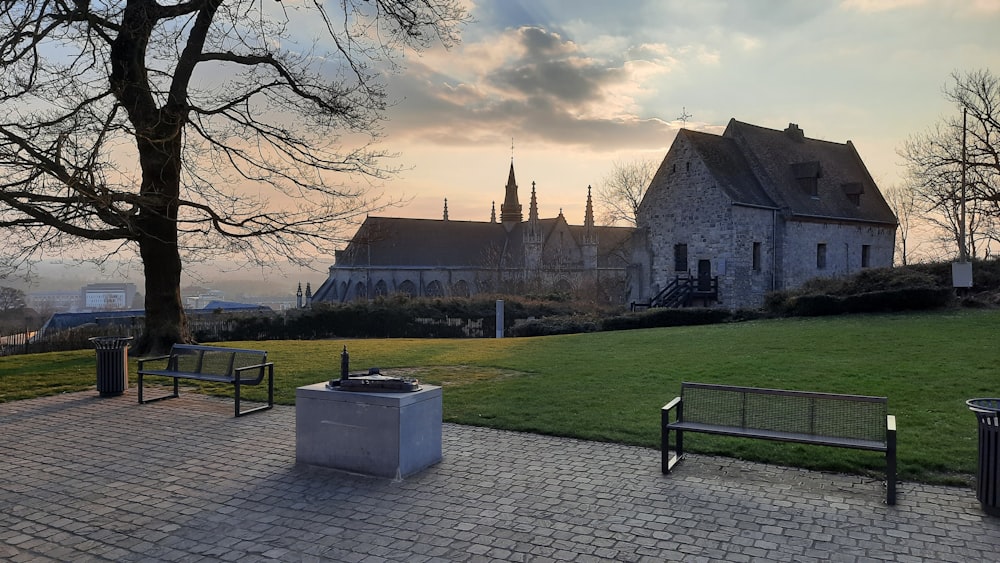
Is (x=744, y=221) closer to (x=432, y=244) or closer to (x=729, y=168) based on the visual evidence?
(x=729, y=168)

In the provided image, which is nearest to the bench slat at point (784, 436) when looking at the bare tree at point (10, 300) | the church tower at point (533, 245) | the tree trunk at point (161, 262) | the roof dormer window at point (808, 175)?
the tree trunk at point (161, 262)

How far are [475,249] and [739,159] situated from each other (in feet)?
101

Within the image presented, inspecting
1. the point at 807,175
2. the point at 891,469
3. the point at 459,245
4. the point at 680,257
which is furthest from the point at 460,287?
the point at 891,469

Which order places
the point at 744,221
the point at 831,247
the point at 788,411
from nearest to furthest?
the point at 788,411 → the point at 744,221 → the point at 831,247

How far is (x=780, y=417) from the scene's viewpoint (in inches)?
265

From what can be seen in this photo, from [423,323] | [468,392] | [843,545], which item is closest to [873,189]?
[423,323]

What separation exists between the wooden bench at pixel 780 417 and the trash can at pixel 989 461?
653mm

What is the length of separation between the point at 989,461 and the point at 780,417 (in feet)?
5.67

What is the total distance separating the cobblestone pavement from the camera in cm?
484

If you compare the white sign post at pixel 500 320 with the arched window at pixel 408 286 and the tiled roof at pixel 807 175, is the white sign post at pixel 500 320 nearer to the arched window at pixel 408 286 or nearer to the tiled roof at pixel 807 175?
the tiled roof at pixel 807 175

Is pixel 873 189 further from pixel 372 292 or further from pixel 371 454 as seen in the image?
pixel 371 454

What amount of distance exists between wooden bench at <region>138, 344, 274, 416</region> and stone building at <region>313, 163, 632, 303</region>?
4289 cm

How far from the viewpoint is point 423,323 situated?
28125 mm

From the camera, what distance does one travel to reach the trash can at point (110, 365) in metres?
10.9
